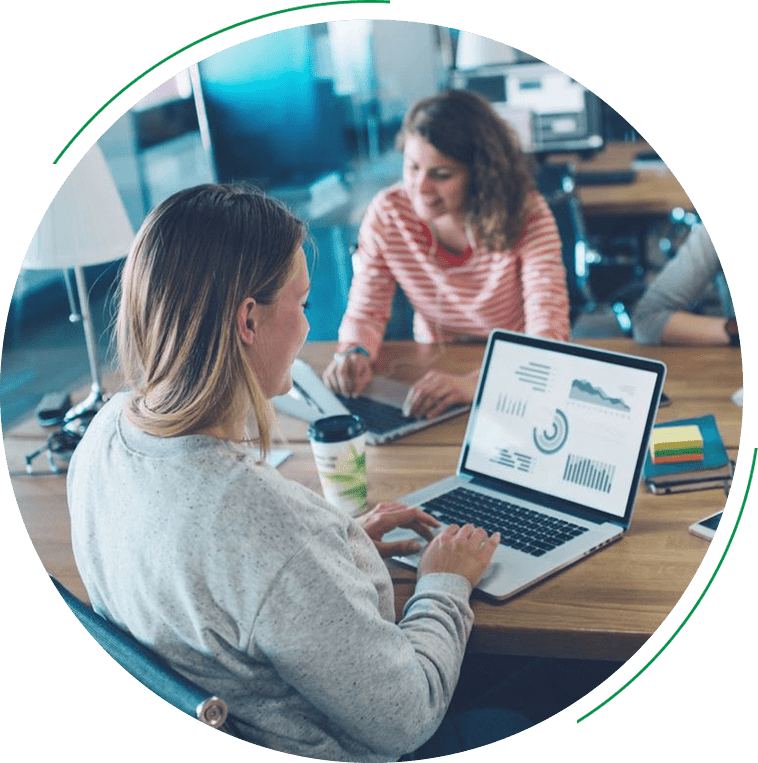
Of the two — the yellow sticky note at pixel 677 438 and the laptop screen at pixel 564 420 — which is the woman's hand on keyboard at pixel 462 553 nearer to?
the laptop screen at pixel 564 420

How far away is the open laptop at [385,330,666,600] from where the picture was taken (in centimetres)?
145

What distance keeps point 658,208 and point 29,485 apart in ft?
10.7

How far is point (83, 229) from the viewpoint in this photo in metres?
1.97

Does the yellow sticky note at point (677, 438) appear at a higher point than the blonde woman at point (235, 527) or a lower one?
lower

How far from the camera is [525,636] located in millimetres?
1230

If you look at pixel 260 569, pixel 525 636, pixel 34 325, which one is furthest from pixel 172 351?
pixel 34 325

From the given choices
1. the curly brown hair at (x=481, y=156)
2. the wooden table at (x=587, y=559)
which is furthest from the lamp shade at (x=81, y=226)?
the curly brown hair at (x=481, y=156)

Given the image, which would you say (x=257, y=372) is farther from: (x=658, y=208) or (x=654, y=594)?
(x=658, y=208)

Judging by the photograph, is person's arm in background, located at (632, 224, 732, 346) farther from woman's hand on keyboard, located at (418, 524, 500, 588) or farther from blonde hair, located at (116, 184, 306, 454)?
blonde hair, located at (116, 184, 306, 454)

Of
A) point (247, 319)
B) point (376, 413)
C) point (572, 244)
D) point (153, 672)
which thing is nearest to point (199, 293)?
point (247, 319)

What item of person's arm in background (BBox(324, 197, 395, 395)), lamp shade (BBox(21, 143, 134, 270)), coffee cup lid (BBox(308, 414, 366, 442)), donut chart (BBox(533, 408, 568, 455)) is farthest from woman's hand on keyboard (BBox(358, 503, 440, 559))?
lamp shade (BBox(21, 143, 134, 270))

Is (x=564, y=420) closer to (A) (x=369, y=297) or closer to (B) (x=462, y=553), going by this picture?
(B) (x=462, y=553)

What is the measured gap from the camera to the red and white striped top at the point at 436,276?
237 centimetres

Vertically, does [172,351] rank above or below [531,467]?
above
